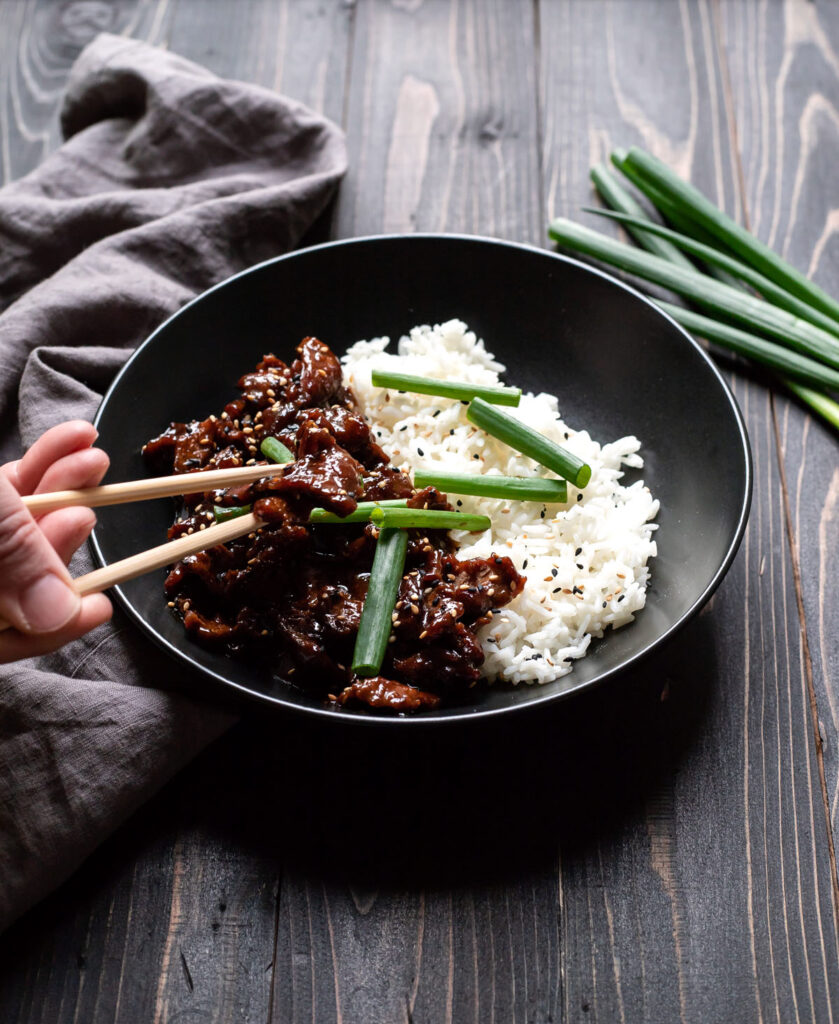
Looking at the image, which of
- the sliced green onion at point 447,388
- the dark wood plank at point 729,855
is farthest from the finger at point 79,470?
the dark wood plank at point 729,855

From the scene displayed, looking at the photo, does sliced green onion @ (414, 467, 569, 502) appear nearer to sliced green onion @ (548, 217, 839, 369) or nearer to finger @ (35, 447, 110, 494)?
finger @ (35, 447, 110, 494)

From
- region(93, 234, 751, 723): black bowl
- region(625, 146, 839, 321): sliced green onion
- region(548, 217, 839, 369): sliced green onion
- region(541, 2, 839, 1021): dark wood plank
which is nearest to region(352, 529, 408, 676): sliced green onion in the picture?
region(93, 234, 751, 723): black bowl

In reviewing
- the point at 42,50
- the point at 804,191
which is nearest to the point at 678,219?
the point at 804,191

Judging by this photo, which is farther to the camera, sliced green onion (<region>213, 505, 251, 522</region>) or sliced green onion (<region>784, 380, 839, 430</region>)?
sliced green onion (<region>784, 380, 839, 430</region>)

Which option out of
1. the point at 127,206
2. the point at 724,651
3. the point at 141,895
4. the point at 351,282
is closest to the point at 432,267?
the point at 351,282

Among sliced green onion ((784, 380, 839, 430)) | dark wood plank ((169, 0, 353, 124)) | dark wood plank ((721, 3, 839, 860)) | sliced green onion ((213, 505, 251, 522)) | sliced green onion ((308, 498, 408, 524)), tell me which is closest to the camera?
sliced green onion ((308, 498, 408, 524))

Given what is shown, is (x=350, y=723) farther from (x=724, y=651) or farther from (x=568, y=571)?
(x=724, y=651)

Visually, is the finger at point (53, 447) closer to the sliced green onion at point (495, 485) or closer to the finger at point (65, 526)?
the finger at point (65, 526)

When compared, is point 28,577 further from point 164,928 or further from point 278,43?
point 278,43
